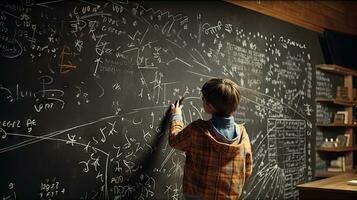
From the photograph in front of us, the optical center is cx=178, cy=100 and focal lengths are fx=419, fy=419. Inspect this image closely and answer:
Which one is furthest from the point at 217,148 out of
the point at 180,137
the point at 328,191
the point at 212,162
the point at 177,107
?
the point at 328,191

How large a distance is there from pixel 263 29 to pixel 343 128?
5.81 ft

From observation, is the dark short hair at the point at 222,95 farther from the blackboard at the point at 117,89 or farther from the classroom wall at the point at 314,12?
the classroom wall at the point at 314,12

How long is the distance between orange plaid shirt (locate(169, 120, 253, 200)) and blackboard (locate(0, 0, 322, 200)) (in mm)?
458

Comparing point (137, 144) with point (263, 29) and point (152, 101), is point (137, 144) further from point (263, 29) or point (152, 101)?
point (263, 29)

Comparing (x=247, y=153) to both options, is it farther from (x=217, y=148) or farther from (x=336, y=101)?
(x=336, y=101)

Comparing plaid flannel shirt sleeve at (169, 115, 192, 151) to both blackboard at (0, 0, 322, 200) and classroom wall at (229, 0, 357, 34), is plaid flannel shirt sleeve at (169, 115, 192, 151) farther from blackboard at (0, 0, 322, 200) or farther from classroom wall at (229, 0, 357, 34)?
classroom wall at (229, 0, 357, 34)

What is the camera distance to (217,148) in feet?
7.39

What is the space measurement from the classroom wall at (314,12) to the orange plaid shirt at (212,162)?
1.45 metres

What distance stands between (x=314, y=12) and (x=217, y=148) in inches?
110

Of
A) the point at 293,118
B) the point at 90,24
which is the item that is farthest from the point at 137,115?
the point at 293,118

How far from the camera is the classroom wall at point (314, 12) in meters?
→ 3.83

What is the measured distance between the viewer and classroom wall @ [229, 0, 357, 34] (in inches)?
151

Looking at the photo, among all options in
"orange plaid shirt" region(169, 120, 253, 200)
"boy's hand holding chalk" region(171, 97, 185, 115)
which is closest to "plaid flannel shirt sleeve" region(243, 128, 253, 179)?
"orange plaid shirt" region(169, 120, 253, 200)

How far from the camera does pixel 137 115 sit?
2.66m
